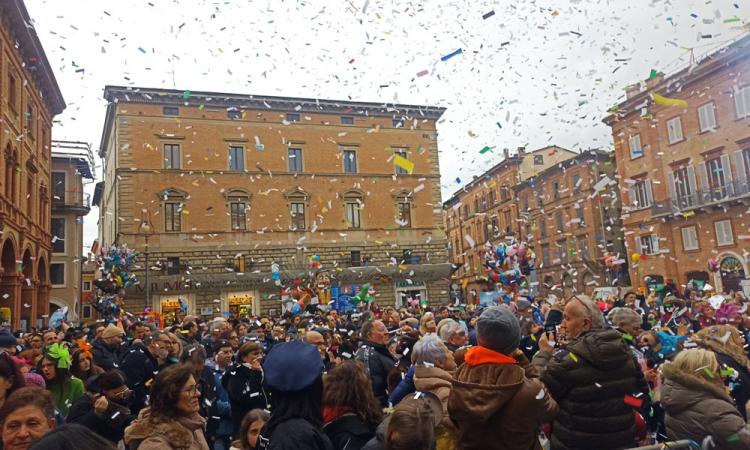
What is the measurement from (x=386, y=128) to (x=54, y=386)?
96.5ft

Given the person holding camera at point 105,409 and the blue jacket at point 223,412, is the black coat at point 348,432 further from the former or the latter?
the blue jacket at point 223,412

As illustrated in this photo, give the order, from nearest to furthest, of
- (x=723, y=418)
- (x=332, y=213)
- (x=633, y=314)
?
(x=723, y=418) → (x=633, y=314) → (x=332, y=213)

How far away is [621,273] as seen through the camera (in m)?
34.5

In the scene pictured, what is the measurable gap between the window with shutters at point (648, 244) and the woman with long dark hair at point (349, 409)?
1128 inches

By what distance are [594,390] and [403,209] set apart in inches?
1178

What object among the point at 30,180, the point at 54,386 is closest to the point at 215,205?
the point at 30,180

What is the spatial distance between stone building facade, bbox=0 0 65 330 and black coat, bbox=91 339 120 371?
12.2 meters

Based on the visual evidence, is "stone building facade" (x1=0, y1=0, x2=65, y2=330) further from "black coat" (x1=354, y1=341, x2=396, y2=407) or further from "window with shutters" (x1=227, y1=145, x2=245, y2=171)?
"black coat" (x1=354, y1=341, x2=396, y2=407)

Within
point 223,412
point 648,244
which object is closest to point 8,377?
point 223,412

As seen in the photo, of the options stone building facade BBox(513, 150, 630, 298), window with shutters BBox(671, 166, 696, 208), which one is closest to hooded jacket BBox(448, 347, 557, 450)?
window with shutters BBox(671, 166, 696, 208)

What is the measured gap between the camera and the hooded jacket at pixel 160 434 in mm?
2783

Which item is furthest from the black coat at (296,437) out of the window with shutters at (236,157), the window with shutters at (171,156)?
the window with shutters at (236,157)

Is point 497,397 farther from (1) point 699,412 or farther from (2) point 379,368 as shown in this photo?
(2) point 379,368

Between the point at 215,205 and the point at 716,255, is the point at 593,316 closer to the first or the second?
the point at 716,255
